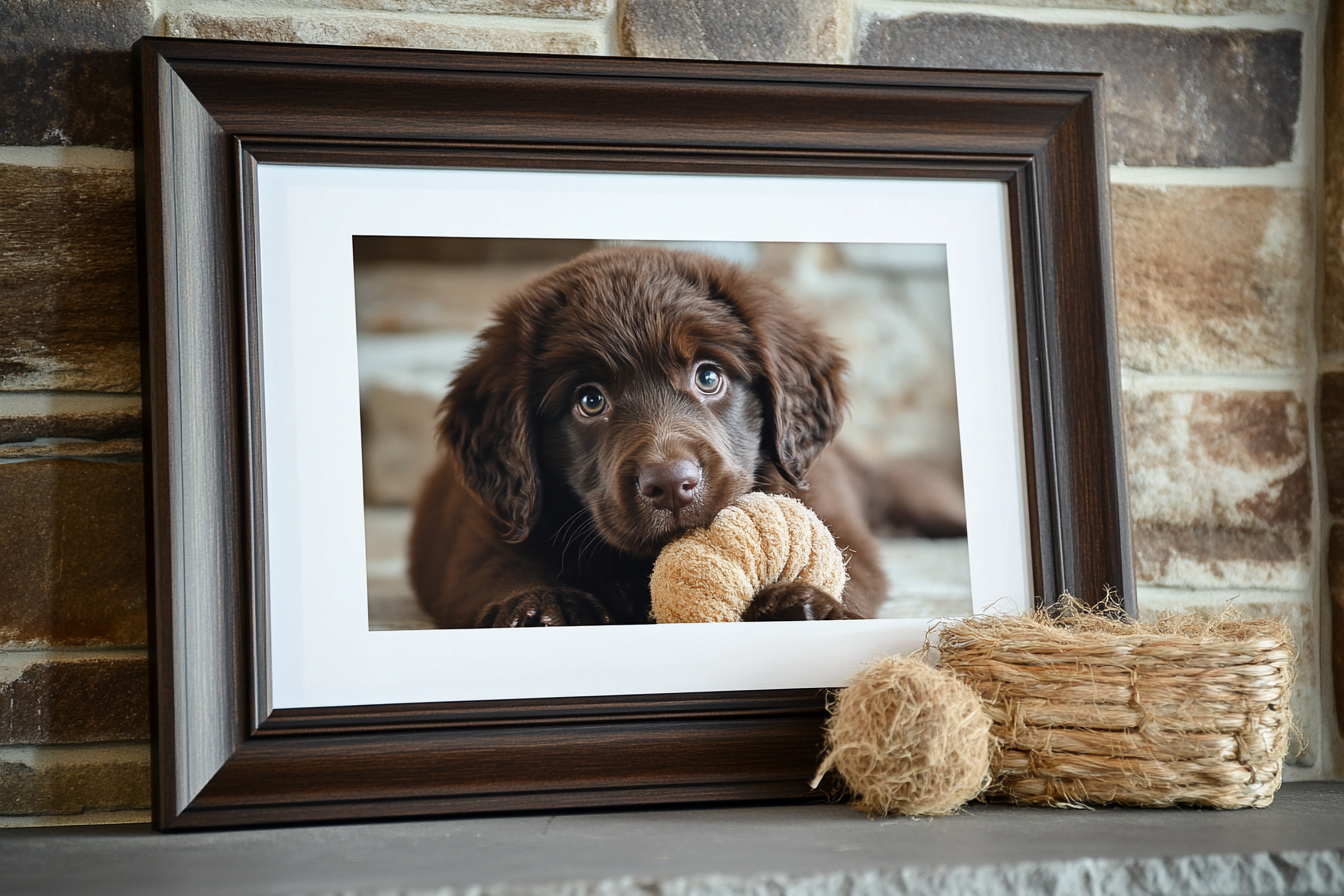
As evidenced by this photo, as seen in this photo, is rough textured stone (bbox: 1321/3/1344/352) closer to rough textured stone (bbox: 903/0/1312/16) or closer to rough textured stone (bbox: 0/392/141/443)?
rough textured stone (bbox: 903/0/1312/16)

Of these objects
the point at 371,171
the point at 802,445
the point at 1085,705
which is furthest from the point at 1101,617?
the point at 371,171

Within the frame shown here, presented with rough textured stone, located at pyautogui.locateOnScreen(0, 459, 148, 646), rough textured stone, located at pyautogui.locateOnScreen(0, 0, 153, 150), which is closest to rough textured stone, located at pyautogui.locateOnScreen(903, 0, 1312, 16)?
rough textured stone, located at pyautogui.locateOnScreen(0, 0, 153, 150)

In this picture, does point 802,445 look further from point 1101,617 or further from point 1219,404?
point 1219,404

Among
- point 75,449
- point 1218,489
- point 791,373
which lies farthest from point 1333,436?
point 75,449

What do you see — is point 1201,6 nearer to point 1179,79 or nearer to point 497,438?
point 1179,79

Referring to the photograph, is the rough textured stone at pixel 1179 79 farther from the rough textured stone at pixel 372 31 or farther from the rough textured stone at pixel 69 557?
the rough textured stone at pixel 69 557

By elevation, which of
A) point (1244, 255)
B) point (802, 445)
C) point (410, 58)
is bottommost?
point (802, 445)
